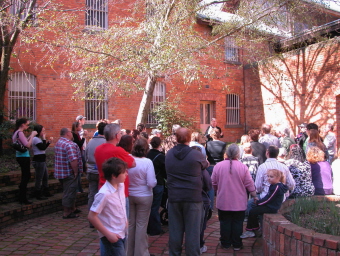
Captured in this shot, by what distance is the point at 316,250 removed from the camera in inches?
154

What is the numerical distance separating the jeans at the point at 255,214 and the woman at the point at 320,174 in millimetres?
1651

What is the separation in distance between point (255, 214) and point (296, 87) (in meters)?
12.2

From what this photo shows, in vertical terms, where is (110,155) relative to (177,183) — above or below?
above

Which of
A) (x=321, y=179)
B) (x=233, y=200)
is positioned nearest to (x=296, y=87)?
(x=321, y=179)

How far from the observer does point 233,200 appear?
5355mm

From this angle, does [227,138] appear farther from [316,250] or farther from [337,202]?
[316,250]

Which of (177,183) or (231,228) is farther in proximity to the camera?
(231,228)

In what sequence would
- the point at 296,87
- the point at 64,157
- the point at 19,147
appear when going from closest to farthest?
the point at 64,157
the point at 19,147
the point at 296,87

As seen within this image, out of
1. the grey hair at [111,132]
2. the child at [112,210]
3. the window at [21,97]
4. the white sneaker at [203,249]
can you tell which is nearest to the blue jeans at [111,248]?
the child at [112,210]

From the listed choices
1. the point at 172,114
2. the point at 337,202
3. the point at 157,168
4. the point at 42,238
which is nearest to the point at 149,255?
the point at 157,168

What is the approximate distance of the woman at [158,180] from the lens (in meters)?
5.92

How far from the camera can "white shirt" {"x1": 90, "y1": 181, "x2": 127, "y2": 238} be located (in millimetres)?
3398

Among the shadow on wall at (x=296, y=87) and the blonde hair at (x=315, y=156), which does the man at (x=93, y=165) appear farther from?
the shadow on wall at (x=296, y=87)

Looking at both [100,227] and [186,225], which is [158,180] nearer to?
[186,225]
